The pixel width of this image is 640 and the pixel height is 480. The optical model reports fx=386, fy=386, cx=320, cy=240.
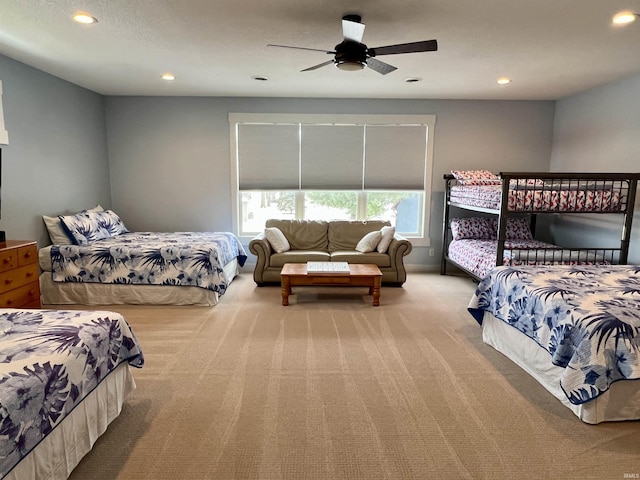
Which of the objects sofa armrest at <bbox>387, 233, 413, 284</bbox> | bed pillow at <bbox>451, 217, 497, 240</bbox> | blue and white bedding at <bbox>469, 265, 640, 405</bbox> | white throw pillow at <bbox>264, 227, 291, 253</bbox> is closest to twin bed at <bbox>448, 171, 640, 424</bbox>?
blue and white bedding at <bbox>469, 265, 640, 405</bbox>

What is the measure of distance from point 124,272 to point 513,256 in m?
4.28

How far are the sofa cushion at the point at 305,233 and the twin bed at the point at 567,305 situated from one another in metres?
1.90

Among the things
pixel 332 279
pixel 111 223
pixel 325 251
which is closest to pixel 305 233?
pixel 325 251

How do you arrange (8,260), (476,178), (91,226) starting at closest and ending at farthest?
(8,260)
(91,226)
(476,178)

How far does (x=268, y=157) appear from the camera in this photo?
572 centimetres

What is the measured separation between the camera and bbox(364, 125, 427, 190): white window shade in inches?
225

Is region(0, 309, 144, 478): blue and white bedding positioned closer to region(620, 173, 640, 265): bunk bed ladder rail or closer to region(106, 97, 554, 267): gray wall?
region(106, 97, 554, 267): gray wall

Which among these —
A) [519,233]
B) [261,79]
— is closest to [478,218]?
[519,233]

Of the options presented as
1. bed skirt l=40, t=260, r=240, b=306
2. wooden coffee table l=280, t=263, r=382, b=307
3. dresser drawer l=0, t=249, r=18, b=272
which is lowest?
bed skirt l=40, t=260, r=240, b=306

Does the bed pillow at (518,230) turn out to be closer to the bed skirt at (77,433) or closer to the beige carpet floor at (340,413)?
the beige carpet floor at (340,413)

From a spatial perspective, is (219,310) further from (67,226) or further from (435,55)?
(435,55)

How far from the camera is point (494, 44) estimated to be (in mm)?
3262

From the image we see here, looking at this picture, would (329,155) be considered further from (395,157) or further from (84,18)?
(84,18)

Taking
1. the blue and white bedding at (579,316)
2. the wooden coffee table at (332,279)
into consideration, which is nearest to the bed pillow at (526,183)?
the blue and white bedding at (579,316)
